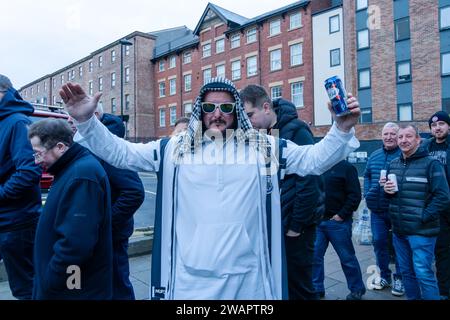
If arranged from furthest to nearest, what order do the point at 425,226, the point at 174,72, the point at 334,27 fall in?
the point at 174,72, the point at 334,27, the point at 425,226

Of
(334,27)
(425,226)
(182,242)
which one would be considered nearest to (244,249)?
(182,242)

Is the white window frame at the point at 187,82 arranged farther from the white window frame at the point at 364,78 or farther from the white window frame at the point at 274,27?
the white window frame at the point at 364,78

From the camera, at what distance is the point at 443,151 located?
4422 mm

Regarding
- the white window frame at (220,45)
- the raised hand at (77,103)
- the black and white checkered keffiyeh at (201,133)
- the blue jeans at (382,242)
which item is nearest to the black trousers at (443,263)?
the blue jeans at (382,242)

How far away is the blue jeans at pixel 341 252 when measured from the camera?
406 cm

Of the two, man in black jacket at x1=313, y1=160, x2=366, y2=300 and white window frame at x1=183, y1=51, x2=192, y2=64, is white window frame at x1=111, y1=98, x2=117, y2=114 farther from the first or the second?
man in black jacket at x1=313, y1=160, x2=366, y2=300

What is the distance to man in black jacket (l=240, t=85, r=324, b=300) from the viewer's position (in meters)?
2.96

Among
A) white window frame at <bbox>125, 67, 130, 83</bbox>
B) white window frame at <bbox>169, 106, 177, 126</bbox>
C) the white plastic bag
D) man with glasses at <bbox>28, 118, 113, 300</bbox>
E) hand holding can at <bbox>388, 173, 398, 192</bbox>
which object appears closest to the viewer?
man with glasses at <bbox>28, 118, 113, 300</bbox>

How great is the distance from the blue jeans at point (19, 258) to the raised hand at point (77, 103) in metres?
1.66

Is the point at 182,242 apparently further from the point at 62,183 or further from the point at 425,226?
the point at 425,226

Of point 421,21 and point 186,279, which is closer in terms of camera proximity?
point 186,279

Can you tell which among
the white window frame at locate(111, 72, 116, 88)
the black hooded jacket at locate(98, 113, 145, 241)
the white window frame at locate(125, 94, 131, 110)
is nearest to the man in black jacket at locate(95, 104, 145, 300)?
the black hooded jacket at locate(98, 113, 145, 241)

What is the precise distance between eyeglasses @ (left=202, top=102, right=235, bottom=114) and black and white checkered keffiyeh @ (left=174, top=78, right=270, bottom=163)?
0.05 meters
